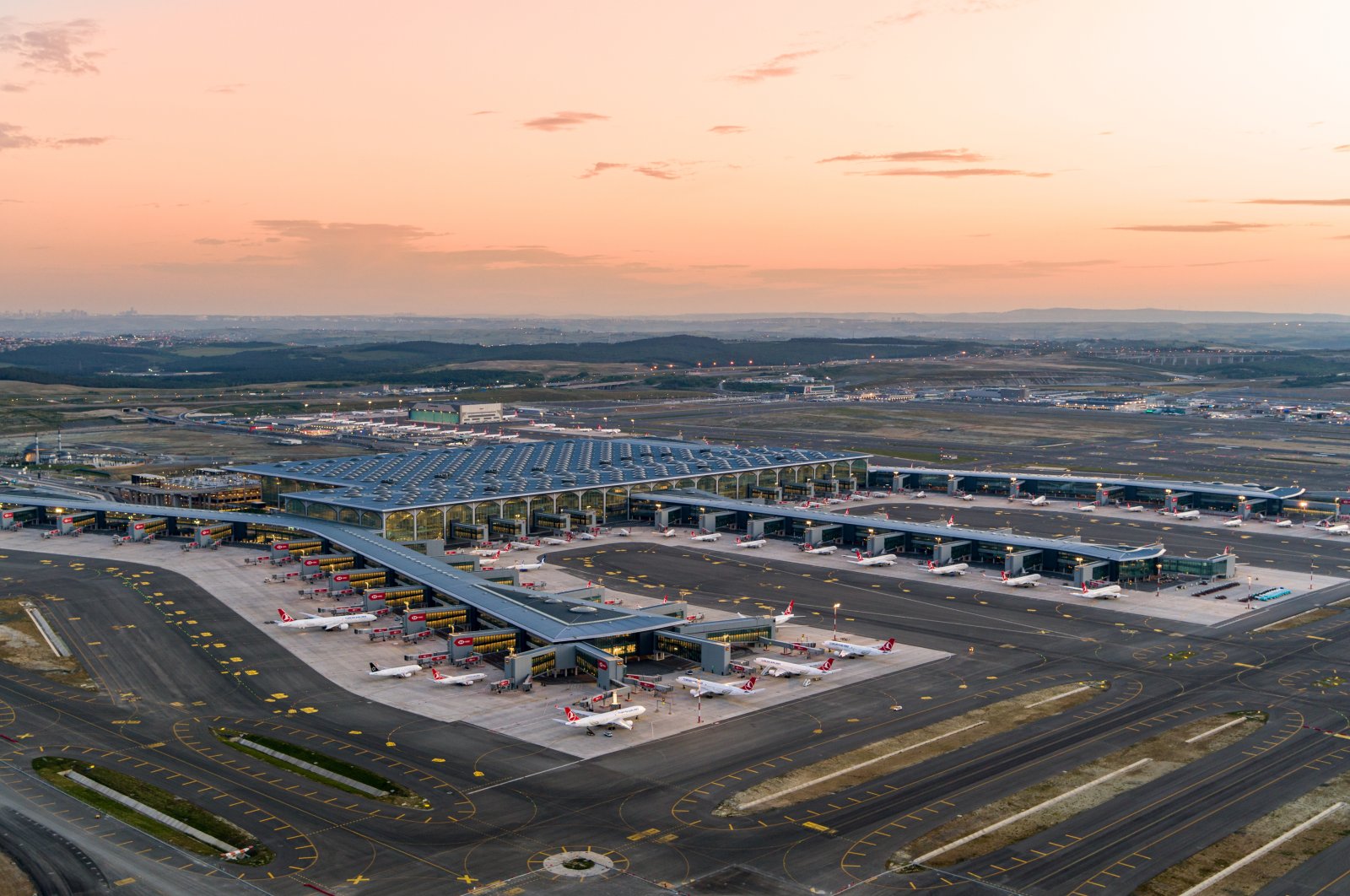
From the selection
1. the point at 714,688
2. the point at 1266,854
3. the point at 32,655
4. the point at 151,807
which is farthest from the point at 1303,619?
the point at 32,655

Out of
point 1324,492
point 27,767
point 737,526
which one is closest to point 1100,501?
point 1324,492

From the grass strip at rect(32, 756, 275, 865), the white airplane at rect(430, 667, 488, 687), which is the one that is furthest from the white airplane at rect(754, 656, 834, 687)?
the grass strip at rect(32, 756, 275, 865)

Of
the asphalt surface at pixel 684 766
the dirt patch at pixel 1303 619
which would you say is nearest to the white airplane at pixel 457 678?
the asphalt surface at pixel 684 766

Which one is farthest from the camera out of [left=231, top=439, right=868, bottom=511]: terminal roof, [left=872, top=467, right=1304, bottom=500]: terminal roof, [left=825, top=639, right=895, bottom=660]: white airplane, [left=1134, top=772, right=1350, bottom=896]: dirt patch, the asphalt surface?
[left=872, top=467, right=1304, bottom=500]: terminal roof

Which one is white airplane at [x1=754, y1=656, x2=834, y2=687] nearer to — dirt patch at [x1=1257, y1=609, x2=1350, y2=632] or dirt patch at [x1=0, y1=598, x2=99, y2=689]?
dirt patch at [x1=1257, y1=609, x2=1350, y2=632]

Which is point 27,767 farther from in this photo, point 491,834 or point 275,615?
point 275,615
